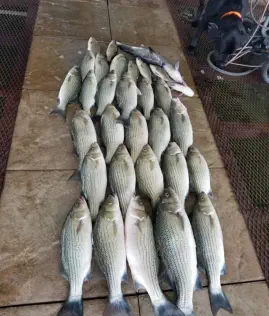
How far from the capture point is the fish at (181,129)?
2707 millimetres

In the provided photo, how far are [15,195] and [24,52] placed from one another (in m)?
1.97

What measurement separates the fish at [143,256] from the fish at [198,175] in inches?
22.5

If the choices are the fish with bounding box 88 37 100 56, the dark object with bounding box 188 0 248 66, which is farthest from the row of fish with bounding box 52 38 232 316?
the dark object with bounding box 188 0 248 66

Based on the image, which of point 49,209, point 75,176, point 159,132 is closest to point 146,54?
point 159,132

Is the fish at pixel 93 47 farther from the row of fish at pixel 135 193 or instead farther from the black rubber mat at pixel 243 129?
the black rubber mat at pixel 243 129

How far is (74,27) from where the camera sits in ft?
13.0

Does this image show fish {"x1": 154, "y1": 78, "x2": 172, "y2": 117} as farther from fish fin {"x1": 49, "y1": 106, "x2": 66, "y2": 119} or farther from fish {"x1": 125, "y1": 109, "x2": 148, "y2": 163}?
fish fin {"x1": 49, "y1": 106, "x2": 66, "y2": 119}

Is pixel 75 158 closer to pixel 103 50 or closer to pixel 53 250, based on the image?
pixel 53 250

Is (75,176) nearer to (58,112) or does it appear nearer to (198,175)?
(58,112)

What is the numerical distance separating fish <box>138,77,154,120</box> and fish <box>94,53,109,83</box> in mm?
458

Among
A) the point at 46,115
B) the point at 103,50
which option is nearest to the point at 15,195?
the point at 46,115

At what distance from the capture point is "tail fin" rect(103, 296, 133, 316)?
5.74 feet

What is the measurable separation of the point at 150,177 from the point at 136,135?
18.1 inches

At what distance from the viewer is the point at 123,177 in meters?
2.29
